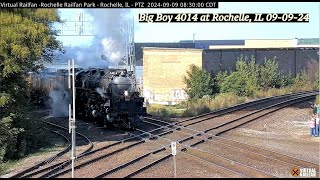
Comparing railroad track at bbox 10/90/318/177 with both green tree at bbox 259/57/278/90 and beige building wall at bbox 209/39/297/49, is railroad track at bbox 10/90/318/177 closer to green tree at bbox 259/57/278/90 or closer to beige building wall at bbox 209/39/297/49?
green tree at bbox 259/57/278/90

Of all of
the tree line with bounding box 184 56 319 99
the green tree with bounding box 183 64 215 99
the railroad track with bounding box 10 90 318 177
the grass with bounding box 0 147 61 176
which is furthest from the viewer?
the tree line with bounding box 184 56 319 99

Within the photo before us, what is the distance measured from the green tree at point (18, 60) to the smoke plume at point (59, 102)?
11.3 metres

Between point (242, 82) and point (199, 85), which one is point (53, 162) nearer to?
point (199, 85)

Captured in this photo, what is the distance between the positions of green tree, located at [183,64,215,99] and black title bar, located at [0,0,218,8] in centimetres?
2972

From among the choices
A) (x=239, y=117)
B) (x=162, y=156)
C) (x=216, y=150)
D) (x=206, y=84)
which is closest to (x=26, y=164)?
(x=162, y=156)

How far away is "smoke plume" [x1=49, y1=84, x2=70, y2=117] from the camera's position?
98.7 ft

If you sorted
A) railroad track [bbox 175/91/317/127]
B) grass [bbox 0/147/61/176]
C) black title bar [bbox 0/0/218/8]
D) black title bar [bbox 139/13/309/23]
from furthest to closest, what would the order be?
1. railroad track [bbox 175/91/317/127]
2. grass [bbox 0/147/61/176]
3. black title bar [bbox 139/13/309/23]
4. black title bar [bbox 0/0/218/8]

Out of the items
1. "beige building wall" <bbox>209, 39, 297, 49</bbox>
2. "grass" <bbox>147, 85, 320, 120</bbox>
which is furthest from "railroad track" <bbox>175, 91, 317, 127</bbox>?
"beige building wall" <bbox>209, 39, 297, 49</bbox>

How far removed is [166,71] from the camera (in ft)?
160

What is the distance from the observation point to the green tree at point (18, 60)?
16.2m

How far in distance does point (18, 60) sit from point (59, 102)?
555 inches

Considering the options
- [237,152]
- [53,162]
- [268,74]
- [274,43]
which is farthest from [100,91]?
[274,43]

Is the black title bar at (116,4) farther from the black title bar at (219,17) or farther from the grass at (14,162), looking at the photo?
the grass at (14,162)

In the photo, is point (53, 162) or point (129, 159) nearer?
point (53, 162)
